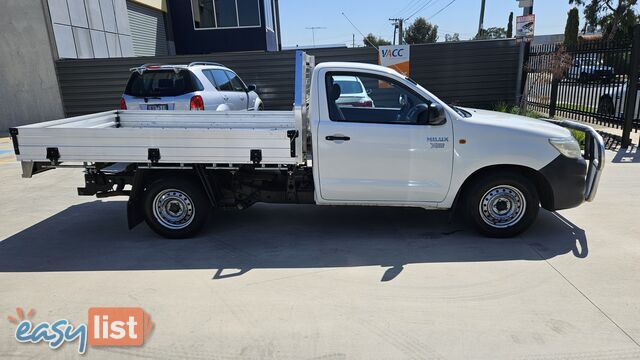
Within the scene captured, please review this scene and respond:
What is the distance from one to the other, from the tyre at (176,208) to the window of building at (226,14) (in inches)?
784

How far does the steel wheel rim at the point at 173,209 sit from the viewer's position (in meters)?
5.11

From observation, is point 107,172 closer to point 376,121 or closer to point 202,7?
point 376,121

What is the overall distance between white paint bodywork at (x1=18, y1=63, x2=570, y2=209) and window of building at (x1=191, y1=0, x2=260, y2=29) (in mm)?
19838

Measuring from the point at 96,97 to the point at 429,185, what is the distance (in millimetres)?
13454

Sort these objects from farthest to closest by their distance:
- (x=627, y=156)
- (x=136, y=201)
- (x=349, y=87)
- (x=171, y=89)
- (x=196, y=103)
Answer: (x=349, y=87) → (x=627, y=156) → (x=171, y=89) → (x=196, y=103) → (x=136, y=201)

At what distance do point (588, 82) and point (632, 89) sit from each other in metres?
2.18

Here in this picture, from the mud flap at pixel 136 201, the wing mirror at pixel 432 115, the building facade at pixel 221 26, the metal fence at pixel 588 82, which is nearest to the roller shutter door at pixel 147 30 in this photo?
the building facade at pixel 221 26

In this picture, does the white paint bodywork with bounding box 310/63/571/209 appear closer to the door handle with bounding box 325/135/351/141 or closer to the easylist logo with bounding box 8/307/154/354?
the door handle with bounding box 325/135/351/141

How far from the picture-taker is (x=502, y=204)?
494 cm

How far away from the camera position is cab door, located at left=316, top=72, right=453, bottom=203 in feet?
15.5

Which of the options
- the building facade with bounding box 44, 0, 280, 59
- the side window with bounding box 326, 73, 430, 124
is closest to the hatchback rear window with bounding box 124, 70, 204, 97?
the side window with bounding box 326, 73, 430, 124

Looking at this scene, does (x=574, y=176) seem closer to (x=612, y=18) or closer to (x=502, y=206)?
(x=502, y=206)

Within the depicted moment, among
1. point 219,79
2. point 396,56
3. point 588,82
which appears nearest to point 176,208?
point 219,79

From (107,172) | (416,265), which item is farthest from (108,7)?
(416,265)
